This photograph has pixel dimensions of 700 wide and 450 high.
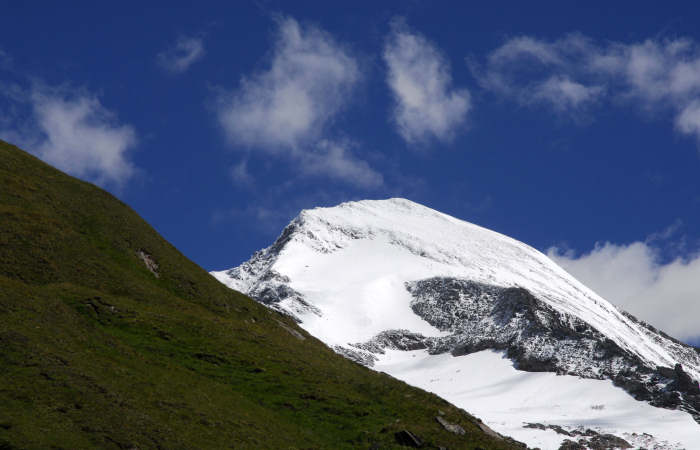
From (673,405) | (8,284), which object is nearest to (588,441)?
(673,405)

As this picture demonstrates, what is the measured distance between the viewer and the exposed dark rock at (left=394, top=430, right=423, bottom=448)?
41625mm

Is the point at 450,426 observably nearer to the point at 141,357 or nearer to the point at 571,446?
the point at 141,357

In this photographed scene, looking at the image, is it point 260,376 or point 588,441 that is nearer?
point 260,376

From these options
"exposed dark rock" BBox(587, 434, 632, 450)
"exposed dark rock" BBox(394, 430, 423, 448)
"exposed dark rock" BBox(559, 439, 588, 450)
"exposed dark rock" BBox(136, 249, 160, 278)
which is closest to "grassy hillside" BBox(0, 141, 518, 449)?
"exposed dark rock" BBox(136, 249, 160, 278)

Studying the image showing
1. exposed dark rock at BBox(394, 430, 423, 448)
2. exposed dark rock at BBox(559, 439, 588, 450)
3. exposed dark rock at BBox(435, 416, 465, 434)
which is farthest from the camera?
exposed dark rock at BBox(559, 439, 588, 450)

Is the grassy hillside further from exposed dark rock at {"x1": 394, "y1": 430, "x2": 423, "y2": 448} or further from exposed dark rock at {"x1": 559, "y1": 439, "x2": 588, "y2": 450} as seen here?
exposed dark rock at {"x1": 559, "y1": 439, "x2": 588, "y2": 450}

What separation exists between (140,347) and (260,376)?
7988mm

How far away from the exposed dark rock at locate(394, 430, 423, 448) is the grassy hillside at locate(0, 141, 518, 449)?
14.8 inches

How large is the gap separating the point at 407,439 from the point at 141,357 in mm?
16497

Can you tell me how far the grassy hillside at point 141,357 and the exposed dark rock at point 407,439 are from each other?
37 cm

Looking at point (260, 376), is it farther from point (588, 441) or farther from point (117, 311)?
point (588, 441)

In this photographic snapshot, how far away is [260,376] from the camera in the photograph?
48938mm

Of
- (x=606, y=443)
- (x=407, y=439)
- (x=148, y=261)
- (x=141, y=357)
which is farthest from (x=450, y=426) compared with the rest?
(x=606, y=443)

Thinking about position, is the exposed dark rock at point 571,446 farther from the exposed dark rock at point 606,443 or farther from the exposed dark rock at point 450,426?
the exposed dark rock at point 450,426
